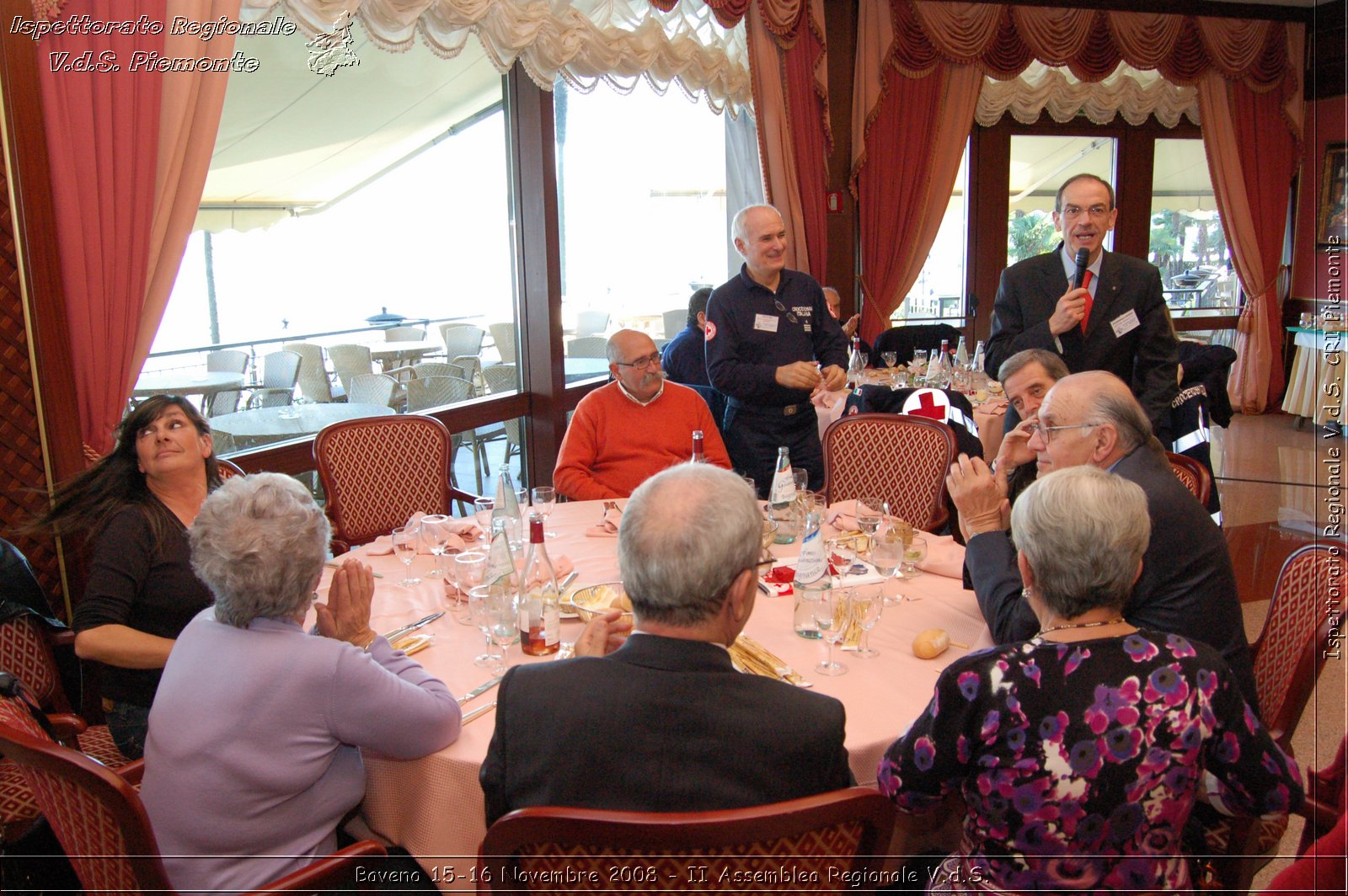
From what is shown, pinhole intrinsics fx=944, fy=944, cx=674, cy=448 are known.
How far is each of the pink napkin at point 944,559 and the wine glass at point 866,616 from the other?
48 cm

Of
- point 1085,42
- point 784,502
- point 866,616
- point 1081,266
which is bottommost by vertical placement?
point 866,616

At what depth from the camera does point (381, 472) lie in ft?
12.3

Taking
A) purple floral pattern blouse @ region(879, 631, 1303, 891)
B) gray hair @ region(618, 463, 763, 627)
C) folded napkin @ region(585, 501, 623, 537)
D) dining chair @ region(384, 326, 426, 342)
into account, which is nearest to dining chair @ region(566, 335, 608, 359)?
dining chair @ region(384, 326, 426, 342)

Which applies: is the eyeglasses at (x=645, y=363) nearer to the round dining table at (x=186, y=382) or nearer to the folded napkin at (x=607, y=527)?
the folded napkin at (x=607, y=527)

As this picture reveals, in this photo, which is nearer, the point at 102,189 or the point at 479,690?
the point at 479,690

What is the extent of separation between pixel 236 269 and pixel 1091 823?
428cm

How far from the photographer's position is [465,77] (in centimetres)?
549

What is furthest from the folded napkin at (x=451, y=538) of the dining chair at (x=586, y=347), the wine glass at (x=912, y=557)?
the dining chair at (x=586, y=347)

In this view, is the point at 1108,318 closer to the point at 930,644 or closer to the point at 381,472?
the point at 930,644

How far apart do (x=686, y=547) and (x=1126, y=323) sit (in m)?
2.98

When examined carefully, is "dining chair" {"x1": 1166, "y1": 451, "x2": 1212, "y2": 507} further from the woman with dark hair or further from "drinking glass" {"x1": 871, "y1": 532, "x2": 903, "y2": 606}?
the woman with dark hair

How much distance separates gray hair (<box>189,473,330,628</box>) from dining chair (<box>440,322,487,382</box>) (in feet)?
13.0

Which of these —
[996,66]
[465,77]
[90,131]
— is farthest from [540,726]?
[996,66]

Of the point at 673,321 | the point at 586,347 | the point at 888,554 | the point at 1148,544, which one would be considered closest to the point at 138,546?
the point at 888,554
